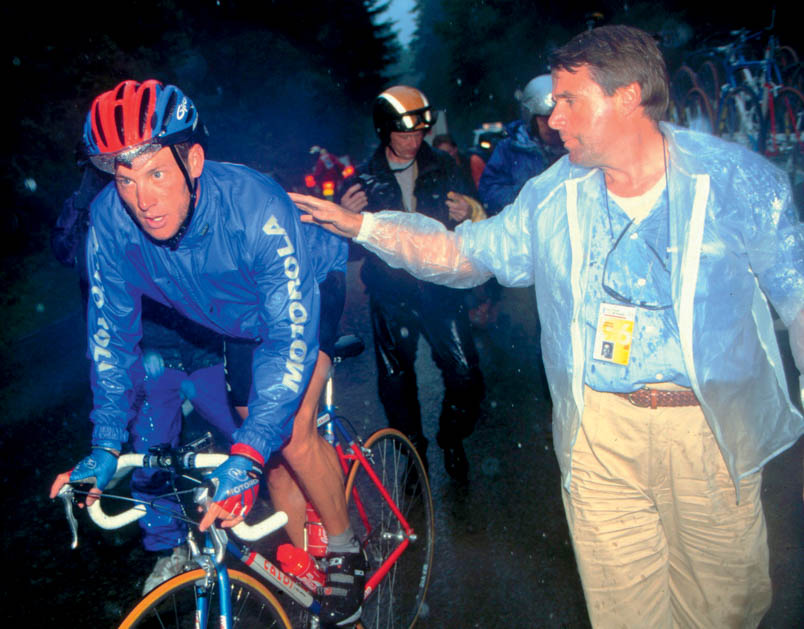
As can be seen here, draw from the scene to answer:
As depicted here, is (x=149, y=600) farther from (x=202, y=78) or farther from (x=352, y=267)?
(x=202, y=78)

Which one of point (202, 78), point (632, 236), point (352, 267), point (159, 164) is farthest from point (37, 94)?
point (632, 236)

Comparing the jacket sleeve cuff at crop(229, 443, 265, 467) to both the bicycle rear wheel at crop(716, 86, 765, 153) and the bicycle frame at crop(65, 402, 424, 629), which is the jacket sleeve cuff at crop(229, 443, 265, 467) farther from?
the bicycle rear wheel at crop(716, 86, 765, 153)

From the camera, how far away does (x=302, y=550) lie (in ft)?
9.47

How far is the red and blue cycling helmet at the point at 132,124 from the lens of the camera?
222cm

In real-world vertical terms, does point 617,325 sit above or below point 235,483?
above

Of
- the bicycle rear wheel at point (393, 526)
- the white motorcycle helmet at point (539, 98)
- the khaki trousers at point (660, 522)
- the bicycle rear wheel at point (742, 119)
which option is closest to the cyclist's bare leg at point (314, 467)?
the bicycle rear wheel at point (393, 526)

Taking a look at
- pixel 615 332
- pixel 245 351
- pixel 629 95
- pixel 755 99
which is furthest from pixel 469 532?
pixel 755 99

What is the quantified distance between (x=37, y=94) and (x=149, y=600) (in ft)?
44.1

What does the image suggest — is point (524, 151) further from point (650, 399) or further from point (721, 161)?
point (650, 399)

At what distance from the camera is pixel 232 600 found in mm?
2271

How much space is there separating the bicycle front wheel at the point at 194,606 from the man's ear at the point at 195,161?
4.60 feet

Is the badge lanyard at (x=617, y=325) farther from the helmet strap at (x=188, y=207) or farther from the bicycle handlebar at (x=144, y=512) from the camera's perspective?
the helmet strap at (x=188, y=207)

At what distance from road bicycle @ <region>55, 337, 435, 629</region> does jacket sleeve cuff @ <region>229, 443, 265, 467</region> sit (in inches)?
3.1

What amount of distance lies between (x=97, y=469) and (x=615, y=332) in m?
1.76
